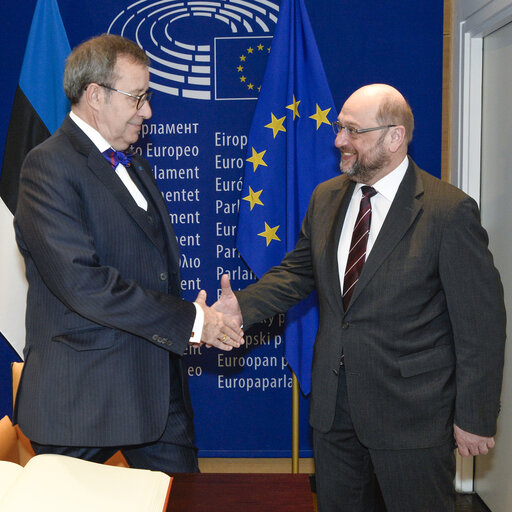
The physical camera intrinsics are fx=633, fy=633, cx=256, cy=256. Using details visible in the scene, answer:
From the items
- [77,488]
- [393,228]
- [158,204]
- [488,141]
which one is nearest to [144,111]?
[158,204]

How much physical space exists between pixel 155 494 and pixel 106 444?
84cm

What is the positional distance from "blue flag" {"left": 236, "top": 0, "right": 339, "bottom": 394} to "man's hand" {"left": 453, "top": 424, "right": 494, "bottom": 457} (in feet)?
4.76

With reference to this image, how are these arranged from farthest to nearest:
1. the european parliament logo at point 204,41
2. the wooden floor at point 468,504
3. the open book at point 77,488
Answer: the european parliament logo at point 204,41, the wooden floor at point 468,504, the open book at point 77,488

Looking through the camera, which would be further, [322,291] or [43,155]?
[322,291]

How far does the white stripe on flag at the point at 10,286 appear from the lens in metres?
3.50

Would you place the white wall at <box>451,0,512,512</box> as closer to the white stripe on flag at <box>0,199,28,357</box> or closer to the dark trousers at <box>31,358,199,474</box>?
the dark trousers at <box>31,358,199,474</box>

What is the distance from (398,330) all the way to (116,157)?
3.77ft

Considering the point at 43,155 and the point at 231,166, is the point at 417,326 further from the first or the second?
the point at 231,166

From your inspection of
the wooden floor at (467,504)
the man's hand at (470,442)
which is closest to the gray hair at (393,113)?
the man's hand at (470,442)

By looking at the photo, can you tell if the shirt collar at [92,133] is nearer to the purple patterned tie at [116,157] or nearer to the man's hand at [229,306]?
the purple patterned tie at [116,157]

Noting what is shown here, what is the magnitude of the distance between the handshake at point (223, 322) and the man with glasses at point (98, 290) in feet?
0.37

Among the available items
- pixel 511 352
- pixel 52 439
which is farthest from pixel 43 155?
pixel 511 352

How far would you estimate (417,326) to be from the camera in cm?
216

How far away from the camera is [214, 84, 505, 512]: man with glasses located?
211 cm
